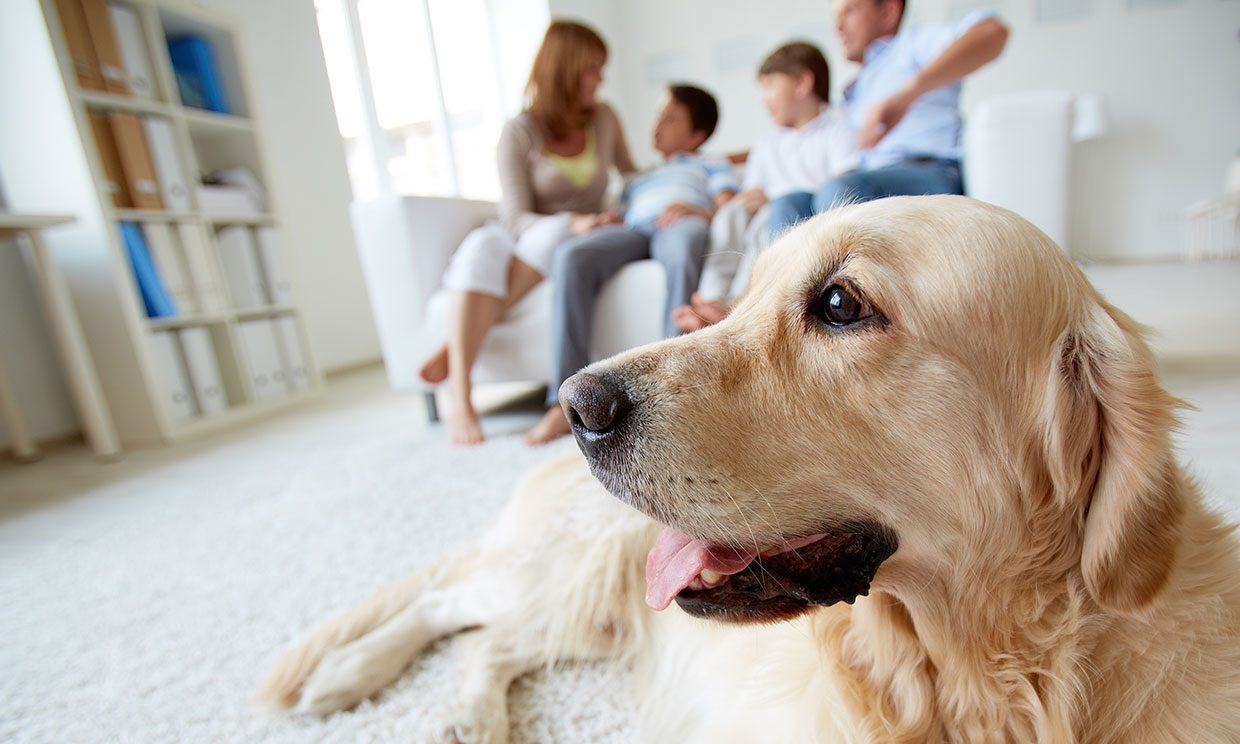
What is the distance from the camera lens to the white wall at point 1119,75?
5.99 meters

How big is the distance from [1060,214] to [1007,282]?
1983mm

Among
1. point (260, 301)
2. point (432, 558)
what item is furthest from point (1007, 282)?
point (260, 301)

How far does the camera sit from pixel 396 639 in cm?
101

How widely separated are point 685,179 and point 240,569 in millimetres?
2465

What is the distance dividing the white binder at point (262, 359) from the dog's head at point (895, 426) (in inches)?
130

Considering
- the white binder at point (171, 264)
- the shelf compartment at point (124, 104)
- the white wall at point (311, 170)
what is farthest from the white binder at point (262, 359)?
the shelf compartment at point (124, 104)

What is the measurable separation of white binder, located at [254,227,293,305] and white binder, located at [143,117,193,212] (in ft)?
1.43

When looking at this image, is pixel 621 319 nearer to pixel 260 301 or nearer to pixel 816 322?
pixel 816 322

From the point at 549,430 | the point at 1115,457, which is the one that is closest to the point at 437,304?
the point at 549,430

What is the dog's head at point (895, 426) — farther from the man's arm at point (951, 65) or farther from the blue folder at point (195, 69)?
the blue folder at point (195, 69)

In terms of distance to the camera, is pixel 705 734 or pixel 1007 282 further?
pixel 705 734

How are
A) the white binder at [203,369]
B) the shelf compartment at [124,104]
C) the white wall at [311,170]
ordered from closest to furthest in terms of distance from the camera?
the shelf compartment at [124,104], the white binder at [203,369], the white wall at [311,170]

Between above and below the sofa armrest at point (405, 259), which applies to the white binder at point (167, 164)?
above

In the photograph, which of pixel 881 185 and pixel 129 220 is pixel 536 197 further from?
pixel 129 220
